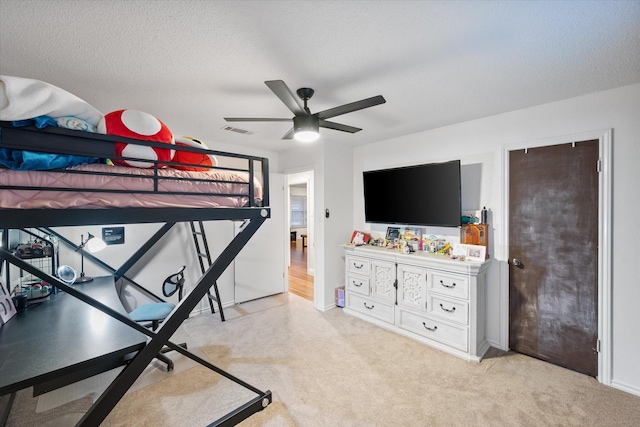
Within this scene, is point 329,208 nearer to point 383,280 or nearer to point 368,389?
point 383,280

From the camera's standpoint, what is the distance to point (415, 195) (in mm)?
3119

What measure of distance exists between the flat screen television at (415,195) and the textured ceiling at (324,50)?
2.40ft

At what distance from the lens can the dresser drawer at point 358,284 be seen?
→ 3.43 metres

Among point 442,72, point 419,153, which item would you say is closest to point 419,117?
point 419,153

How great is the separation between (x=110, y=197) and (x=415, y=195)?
2802mm

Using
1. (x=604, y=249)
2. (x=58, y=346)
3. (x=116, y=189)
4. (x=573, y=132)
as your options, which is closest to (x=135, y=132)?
(x=116, y=189)

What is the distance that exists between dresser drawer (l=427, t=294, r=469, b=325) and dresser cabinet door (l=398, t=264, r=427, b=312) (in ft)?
0.24

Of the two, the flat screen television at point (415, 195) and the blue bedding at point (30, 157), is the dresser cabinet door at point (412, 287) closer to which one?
the flat screen television at point (415, 195)

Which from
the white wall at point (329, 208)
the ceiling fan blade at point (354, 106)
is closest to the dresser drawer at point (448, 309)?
the white wall at point (329, 208)

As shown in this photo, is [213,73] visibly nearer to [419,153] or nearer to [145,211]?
[145,211]

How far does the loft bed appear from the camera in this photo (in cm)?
99

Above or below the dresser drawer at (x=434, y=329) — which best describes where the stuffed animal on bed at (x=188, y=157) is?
above

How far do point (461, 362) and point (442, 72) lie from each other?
8.10 feet

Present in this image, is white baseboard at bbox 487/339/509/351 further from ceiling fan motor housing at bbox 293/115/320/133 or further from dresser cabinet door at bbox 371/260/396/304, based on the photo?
ceiling fan motor housing at bbox 293/115/320/133
